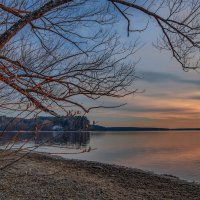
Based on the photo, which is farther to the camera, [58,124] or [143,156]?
[143,156]

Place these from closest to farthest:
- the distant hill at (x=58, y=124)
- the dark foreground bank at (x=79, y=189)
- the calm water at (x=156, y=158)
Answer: the distant hill at (x=58, y=124) < the dark foreground bank at (x=79, y=189) < the calm water at (x=156, y=158)

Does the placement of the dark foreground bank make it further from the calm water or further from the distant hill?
the calm water

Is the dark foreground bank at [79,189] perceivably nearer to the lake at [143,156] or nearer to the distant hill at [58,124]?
the lake at [143,156]

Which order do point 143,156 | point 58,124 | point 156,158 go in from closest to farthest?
point 58,124, point 156,158, point 143,156

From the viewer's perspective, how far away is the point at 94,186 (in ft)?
41.9

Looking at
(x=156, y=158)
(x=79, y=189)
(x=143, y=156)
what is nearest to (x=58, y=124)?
(x=79, y=189)

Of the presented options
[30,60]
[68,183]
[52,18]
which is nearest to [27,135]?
[30,60]

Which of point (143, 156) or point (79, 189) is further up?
point (79, 189)

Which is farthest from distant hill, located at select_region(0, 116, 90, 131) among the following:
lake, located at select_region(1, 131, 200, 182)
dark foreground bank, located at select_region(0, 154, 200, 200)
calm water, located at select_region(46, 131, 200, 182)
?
calm water, located at select_region(46, 131, 200, 182)

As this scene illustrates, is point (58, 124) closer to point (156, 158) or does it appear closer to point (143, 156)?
point (156, 158)

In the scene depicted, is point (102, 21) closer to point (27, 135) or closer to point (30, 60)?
point (30, 60)

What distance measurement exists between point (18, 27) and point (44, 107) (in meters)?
0.96

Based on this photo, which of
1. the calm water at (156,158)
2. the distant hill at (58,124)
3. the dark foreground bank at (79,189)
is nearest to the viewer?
the distant hill at (58,124)

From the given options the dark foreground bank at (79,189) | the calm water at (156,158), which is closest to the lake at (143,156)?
the calm water at (156,158)
